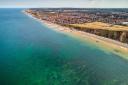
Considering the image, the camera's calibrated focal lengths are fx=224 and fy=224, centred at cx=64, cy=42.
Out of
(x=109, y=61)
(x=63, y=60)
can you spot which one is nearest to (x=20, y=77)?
(x=63, y=60)

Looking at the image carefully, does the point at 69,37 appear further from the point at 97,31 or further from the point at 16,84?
the point at 16,84

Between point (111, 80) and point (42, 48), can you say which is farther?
point (42, 48)

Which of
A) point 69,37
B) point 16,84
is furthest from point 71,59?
point 69,37

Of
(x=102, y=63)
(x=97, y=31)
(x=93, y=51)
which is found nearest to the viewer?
(x=102, y=63)

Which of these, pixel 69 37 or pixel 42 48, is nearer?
pixel 42 48

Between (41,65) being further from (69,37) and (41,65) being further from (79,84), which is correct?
(69,37)

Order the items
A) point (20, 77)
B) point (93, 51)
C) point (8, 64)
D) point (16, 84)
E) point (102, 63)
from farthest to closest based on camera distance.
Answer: point (93, 51), point (102, 63), point (8, 64), point (20, 77), point (16, 84)

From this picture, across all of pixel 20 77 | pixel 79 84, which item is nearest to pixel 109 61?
pixel 79 84

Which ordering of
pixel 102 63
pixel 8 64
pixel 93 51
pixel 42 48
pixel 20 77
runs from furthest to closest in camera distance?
pixel 42 48 → pixel 93 51 → pixel 102 63 → pixel 8 64 → pixel 20 77

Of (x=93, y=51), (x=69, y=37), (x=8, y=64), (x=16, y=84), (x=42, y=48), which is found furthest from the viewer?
(x=69, y=37)
